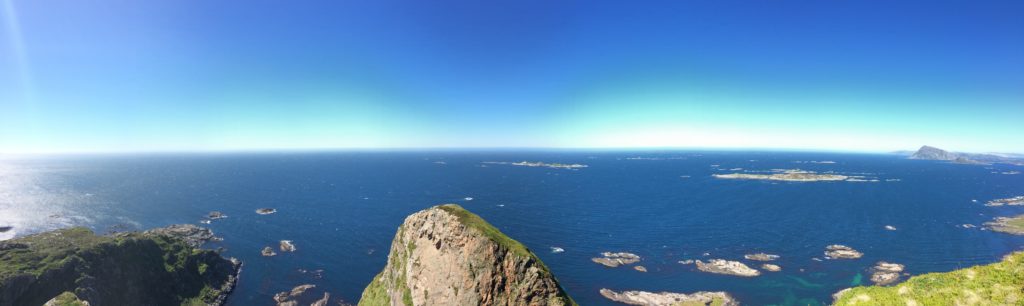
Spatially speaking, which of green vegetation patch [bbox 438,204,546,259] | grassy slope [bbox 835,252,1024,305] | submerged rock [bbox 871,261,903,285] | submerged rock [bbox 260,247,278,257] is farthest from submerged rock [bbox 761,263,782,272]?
submerged rock [bbox 260,247,278,257]

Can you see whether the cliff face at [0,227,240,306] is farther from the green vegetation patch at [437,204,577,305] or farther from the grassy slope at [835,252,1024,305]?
the grassy slope at [835,252,1024,305]

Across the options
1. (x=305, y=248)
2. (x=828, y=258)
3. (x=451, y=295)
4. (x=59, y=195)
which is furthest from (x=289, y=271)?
(x=59, y=195)

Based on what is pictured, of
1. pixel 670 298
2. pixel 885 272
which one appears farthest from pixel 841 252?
pixel 670 298

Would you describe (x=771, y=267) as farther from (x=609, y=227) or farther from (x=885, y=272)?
(x=609, y=227)

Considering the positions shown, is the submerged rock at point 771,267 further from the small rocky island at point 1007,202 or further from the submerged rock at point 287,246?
the small rocky island at point 1007,202

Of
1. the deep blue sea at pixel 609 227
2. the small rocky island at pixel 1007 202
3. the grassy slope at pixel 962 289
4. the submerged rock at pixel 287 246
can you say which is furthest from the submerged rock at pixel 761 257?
the small rocky island at pixel 1007 202

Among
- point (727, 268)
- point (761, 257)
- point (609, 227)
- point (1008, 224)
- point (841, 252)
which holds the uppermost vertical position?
point (1008, 224)
